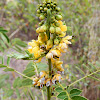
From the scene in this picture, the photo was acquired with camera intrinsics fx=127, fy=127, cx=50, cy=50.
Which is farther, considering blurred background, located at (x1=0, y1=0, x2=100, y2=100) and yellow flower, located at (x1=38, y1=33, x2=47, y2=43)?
blurred background, located at (x1=0, y1=0, x2=100, y2=100)

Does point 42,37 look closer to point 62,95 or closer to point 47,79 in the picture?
point 47,79

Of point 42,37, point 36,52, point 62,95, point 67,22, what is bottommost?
point 62,95

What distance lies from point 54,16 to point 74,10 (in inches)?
107

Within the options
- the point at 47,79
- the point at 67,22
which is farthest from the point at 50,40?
the point at 67,22

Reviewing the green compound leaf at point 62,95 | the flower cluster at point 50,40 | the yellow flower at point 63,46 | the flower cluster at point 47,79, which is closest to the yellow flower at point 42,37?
the flower cluster at point 50,40

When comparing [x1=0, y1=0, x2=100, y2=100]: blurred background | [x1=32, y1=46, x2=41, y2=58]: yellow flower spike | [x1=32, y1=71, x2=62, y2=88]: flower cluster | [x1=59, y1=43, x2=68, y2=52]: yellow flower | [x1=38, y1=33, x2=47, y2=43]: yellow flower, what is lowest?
[x1=32, y1=71, x2=62, y2=88]: flower cluster

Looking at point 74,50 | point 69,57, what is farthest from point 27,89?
point 74,50

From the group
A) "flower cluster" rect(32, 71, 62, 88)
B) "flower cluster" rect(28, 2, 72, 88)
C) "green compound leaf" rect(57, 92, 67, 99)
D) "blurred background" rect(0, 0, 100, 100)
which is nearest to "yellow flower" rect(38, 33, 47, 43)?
"flower cluster" rect(28, 2, 72, 88)

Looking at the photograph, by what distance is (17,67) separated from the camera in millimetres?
3090

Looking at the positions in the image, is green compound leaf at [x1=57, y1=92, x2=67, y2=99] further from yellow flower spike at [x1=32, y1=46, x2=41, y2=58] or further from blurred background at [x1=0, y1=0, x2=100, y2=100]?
blurred background at [x1=0, y1=0, x2=100, y2=100]

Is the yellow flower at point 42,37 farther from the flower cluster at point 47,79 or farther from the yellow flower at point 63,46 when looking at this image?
the flower cluster at point 47,79

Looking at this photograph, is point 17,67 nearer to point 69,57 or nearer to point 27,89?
point 69,57

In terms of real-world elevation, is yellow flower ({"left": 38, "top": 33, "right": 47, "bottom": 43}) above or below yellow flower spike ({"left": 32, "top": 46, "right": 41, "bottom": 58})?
above

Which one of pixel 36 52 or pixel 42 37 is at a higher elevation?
pixel 42 37
